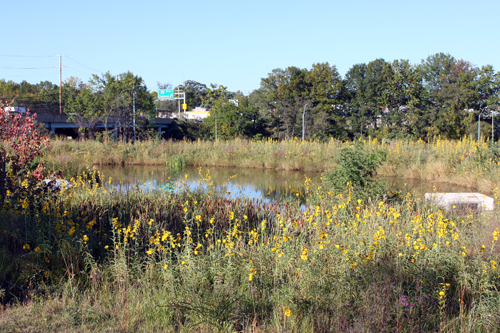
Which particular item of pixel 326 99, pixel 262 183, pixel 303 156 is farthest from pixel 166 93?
pixel 262 183

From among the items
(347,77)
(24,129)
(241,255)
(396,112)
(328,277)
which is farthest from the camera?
(347,77)

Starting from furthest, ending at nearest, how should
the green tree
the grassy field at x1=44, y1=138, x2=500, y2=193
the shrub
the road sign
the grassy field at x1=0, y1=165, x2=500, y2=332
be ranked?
the road sign < the green tree < the grassy field at x1=44, y1=138, x2=500, y2=193 < the shrub < the grassy field at x1=0, y1=165, x2=500, y2=332

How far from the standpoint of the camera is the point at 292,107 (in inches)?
1944

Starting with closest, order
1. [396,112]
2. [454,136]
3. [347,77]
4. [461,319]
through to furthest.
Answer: [461,319]
[454,136]
[396,112]
[347,77]

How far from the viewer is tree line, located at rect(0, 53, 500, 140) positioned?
4462 centimetres

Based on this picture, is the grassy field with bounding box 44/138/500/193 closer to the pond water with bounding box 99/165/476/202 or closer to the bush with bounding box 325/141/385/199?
the pond water with bounding box 99/165/476/202

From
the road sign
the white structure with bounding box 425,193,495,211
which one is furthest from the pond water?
the road sign

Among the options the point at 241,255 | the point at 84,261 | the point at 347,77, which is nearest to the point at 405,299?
the point at 241,255

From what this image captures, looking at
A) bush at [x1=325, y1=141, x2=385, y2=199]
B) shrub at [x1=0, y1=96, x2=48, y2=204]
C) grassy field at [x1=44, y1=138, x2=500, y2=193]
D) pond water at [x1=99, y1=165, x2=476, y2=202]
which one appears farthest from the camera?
grassy field at [x1=44, y1=138, x2=500, y2=193]

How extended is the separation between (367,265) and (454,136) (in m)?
45.5

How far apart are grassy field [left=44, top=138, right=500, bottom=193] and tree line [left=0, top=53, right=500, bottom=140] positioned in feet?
55.9

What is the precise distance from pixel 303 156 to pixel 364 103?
3222 cm

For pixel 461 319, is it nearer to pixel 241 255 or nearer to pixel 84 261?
pixel 241 255

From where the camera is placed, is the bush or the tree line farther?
the tree line
